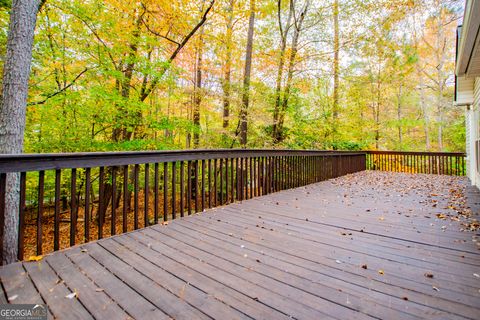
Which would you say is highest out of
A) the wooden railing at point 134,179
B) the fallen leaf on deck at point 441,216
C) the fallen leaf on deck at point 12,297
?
the wooden railing at point 134,179

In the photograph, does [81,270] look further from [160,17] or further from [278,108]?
[278,108]

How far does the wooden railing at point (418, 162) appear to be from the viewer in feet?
32.1

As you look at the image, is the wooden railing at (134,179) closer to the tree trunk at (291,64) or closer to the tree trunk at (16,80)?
the tree trunk at (16,80)

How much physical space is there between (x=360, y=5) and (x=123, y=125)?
988 cm

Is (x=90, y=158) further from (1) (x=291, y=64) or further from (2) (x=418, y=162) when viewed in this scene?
(2) (x=418, y=162)

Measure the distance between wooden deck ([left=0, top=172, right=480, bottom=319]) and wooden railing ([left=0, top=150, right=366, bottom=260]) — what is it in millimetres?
354

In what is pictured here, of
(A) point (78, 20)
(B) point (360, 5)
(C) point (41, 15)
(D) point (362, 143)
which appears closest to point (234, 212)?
(A) point (78, 20)

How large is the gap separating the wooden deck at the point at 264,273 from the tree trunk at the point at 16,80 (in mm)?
1345

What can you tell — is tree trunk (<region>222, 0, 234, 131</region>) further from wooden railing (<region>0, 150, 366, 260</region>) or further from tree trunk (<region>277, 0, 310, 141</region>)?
tree trunk (<region>277, 0, 310, 141</region>)

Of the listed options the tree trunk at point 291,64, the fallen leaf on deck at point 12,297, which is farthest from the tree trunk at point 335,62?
the fallen leaf on deck at point 12,297

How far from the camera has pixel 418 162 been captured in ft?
34.8

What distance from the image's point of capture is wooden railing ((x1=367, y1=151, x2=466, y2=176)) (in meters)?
9.77

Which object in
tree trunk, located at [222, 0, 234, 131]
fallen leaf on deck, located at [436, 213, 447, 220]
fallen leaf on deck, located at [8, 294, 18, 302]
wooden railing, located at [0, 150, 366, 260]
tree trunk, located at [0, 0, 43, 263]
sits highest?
tree trunk, located at [222, 0, 234, 131]

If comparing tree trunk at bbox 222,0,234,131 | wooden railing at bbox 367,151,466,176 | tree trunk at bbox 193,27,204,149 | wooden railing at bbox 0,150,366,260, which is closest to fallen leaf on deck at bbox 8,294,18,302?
wooden railing at bbox 0,150,366,260
